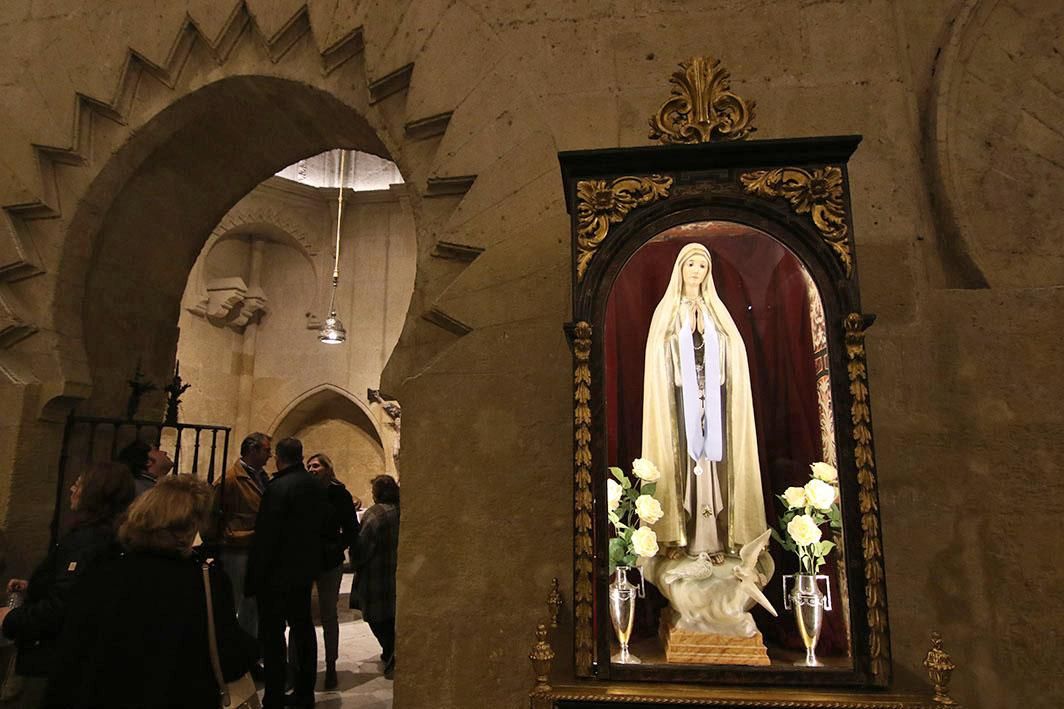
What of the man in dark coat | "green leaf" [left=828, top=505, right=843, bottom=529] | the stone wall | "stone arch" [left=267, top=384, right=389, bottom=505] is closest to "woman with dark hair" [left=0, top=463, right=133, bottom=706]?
the man in dark coat

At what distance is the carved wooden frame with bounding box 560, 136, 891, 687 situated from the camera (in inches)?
77.6

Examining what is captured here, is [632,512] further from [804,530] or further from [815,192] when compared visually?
[815,192]

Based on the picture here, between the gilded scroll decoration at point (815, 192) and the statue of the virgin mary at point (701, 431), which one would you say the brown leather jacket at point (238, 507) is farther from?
the gilded scroll decoration at point (815, 192)

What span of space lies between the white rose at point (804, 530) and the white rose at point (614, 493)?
540mm

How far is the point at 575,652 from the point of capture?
204 centimetres

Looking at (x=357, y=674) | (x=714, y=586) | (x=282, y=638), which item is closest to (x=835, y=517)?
(x=714, y=586)

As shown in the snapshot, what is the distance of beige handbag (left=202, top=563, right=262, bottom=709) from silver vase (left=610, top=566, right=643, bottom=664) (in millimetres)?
1107

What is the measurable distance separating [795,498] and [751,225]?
912 mm

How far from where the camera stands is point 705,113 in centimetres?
240

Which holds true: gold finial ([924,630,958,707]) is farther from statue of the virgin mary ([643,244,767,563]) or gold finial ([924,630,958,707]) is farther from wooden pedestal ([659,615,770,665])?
statue of the virgin mary ([643,244,767,563])

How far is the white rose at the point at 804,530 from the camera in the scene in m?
2.07

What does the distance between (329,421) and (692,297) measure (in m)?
9.30

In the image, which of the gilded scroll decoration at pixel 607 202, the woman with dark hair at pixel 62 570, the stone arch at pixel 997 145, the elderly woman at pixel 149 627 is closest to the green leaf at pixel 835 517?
the gilded scroll decoration at pixel 607 202

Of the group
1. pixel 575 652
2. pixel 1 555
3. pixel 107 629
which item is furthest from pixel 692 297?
pixel 1 555
